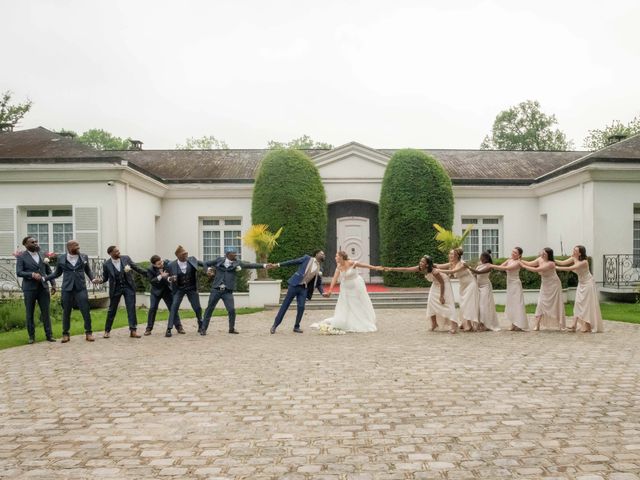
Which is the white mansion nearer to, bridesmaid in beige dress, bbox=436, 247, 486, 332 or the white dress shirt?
the white dress shirt

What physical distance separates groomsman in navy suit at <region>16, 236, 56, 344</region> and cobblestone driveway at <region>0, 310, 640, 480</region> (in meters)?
0.88

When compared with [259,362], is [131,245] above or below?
above

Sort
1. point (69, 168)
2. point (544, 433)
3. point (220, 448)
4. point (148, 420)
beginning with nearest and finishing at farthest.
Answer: point (220, 448)
point (544, 433)
point (148, 420)
point (69, 168)

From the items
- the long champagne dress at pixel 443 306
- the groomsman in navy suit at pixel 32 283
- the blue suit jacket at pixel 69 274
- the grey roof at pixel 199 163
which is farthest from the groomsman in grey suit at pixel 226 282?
the grey roof at pixel 199 163

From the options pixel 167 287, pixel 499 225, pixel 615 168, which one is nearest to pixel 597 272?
pixel 615 168

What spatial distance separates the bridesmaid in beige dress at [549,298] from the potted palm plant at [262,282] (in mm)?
7827

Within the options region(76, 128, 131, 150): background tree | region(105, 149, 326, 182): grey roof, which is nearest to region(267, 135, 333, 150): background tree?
region(76, 128, 131, 150): background tree

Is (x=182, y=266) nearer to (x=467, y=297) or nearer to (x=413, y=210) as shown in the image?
(x=467, y=297)

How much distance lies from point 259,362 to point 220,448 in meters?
3.84

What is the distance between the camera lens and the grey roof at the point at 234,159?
18188 millimetres

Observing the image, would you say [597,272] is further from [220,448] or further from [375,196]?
[220,448]

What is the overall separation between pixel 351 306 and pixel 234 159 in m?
14.9

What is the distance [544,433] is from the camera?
4941mm

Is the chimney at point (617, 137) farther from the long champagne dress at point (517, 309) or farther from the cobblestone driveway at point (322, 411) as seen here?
the cobblestone driveway at point (322, 411)
